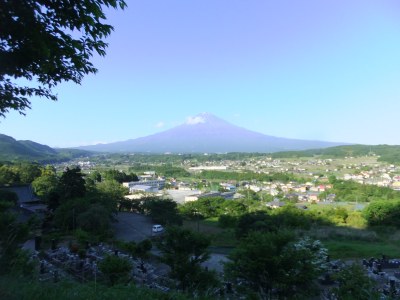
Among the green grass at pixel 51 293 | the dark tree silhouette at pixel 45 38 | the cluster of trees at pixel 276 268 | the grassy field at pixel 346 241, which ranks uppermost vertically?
the dark tree silhouette at pixel 45 38

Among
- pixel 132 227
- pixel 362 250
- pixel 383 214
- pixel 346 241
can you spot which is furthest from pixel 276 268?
pixel 383 214

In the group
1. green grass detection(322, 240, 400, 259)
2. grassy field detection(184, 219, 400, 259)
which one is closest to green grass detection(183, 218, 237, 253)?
grassy field detection(184, 219, 400, 259)

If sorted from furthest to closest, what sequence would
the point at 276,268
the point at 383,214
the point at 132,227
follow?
the point at 383,214 → the point at 132,227 → the point at 276,268

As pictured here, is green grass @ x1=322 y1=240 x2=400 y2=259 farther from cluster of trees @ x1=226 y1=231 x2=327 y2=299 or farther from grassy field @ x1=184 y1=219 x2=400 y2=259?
cluster of trees @ x1=226 y1=231 x2=327 y2=299

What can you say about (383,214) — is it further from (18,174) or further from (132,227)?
(18,174)

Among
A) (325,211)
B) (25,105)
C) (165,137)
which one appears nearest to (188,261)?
(25,105)

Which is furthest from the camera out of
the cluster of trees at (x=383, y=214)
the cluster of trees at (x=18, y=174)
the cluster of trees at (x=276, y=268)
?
the cluster of trees at (x=18, y=174)

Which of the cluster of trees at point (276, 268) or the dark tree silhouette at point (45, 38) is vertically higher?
the dark tree silhouette at point (45, 38)

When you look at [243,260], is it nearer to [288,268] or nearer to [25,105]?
[288,268]

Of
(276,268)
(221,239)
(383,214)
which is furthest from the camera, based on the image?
(383,214)

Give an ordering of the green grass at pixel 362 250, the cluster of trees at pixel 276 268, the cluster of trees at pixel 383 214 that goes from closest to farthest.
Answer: the cluster of trees at pixel 276 268, the green grass at pixel 362 250, the cluster of trees at pixel 383 214

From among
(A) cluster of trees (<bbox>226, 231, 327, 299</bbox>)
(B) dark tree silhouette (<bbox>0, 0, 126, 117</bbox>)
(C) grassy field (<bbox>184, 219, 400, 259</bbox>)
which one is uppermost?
(B) dark tree silhouette (<bbox>0, 0, 126, 117</bbox>)

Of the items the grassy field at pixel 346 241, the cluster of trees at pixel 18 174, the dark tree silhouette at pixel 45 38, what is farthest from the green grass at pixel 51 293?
the cluster of trees at pixel 18 174

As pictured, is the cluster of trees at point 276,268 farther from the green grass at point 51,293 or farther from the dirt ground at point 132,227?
the dirt ground at point 132,227
